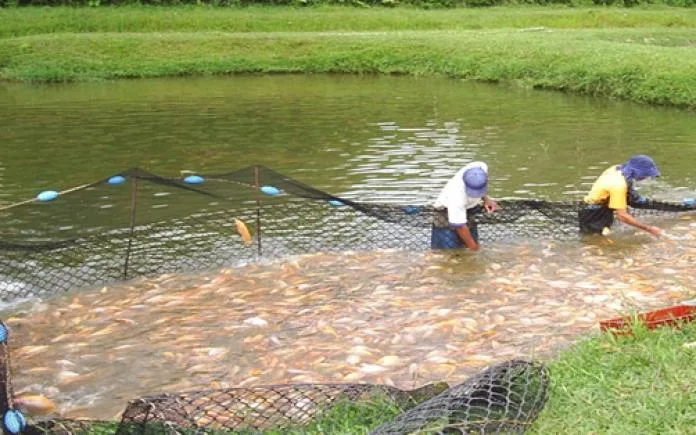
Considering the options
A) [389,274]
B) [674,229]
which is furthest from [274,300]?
[674,229]

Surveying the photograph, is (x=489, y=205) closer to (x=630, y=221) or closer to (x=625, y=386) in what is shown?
(x=630, y=221)

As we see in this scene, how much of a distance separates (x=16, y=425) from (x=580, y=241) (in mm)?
7656

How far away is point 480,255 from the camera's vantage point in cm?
1024

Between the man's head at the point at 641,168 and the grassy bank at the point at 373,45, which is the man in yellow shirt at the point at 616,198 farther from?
the grassy bank at the point at 373,45

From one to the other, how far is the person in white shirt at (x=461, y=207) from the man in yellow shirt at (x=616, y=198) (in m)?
1.33

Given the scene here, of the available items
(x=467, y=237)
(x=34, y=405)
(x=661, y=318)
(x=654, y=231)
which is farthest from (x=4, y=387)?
(x=654, y=231)

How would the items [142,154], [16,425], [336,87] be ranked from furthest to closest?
1. [336,87]
2. [142,154]
3. [16,425]

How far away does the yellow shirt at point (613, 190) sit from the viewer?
10234mm

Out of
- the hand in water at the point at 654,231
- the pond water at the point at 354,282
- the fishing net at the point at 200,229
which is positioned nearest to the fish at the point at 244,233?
the fishing net at the point at 200,229

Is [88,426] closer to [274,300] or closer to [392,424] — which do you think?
[392,424]

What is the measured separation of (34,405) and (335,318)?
2929mm

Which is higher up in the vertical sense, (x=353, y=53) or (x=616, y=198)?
(x=353, y=53)

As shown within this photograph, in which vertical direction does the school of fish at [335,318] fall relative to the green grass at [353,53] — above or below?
below

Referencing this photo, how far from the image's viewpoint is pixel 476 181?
31.2 feet
